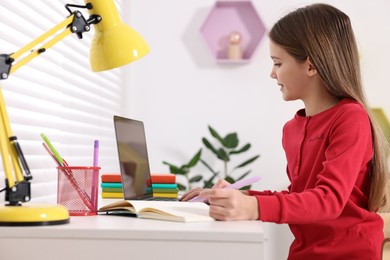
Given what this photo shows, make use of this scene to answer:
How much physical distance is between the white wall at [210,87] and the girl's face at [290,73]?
1530 millimetres

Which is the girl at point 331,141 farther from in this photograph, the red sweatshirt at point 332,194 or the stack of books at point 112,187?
the stack of books at point 112,187

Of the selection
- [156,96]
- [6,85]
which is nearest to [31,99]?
[6,85]

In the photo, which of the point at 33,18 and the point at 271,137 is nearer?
the point at 33,18

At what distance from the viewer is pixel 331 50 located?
163cm

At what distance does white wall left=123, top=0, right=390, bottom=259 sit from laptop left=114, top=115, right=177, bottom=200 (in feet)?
3.94

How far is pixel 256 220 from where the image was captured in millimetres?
1298

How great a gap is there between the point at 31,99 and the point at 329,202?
904mm

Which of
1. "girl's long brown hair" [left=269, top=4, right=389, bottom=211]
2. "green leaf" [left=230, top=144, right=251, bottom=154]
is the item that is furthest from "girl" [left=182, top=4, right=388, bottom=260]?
"green leaf" [left=230, top=144, right=251, bottom=154]

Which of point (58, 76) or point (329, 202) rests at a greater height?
point (58, 76)

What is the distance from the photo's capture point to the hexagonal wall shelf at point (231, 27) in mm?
3303

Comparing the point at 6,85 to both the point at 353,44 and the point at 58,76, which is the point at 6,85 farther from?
the point at 353,44

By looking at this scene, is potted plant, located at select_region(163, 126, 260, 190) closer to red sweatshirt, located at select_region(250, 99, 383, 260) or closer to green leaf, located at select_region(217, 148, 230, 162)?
green leaf, located at select_region(217, 148, 230, 162)

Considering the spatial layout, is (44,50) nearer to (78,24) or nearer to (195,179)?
(78,24)

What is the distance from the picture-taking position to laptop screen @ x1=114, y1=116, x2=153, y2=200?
5.68 feet
